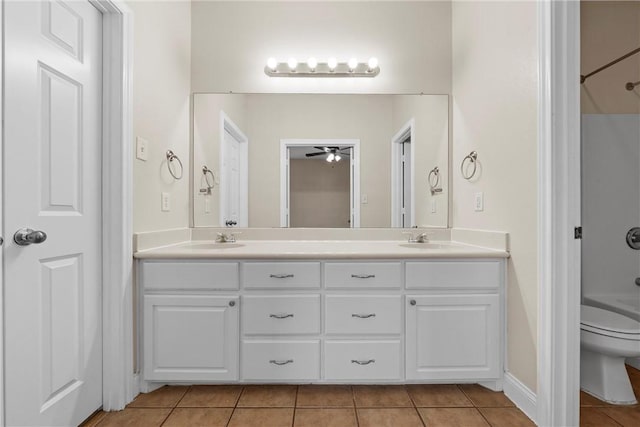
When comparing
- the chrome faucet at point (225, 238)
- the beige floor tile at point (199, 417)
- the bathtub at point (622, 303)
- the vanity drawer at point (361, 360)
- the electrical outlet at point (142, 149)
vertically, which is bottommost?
the beige floor tile at point (199, 417)

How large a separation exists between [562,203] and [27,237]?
209 centimetres

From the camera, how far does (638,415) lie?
5.58 feet

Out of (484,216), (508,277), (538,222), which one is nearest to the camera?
(538,222)

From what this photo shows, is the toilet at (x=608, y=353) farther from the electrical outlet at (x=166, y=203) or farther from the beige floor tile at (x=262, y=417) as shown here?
the electrical outlet at (x=166, y=203)

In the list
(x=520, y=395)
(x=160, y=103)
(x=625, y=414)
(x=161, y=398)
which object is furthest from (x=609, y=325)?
(x=160, y=103)

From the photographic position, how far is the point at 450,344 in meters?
1.87

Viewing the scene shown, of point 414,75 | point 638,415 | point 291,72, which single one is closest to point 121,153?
point 291,72

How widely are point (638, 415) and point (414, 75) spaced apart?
2.28 m

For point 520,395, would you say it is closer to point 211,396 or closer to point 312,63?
point 211,396

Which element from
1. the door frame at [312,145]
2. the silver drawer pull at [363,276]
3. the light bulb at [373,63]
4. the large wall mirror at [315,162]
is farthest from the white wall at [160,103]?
the light bulb at [373,63]

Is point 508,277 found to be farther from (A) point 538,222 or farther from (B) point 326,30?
(B) point 326,30

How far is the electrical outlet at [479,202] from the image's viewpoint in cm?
213

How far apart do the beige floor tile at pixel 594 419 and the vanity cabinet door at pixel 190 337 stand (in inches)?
66.5

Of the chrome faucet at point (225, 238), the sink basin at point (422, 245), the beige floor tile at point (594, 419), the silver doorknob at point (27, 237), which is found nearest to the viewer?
the silver doorknob at point (27, 237)
